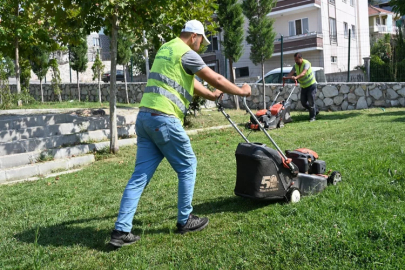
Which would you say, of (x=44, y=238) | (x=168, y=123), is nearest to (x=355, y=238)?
(x=168, y=123)

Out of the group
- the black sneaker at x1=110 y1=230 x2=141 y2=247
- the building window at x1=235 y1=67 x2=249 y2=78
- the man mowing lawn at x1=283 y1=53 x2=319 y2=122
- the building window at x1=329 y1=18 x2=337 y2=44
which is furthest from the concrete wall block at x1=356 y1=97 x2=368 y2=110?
the building window at x1=329 y1=18 x2=337 y2=44

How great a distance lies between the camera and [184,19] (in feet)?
32.6

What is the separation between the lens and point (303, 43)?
3020cm

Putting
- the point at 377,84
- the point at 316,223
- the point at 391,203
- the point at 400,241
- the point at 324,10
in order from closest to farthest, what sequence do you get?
the point at 400,241, the point at 316,223, the point at 391,203, the point at 377,84, the point at 324,10

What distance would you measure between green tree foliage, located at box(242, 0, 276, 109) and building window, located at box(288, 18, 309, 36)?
14.0 meters

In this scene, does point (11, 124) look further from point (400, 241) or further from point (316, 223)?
point (400, 241)

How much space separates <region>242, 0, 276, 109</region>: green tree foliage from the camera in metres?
18.2

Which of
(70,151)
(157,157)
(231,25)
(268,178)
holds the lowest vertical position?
(268,178)

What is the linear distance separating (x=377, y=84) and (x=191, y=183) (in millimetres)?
12257

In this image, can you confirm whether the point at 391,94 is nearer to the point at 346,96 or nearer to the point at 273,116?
the point at 346,96

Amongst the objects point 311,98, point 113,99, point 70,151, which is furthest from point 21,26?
point 311,98

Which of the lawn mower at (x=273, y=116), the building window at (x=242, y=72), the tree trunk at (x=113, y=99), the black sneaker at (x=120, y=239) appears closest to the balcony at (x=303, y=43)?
the building window at (x=242, y=72)

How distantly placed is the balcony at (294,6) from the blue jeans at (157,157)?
27919mm

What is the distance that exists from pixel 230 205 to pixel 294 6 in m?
28.7
